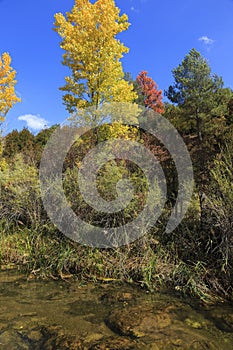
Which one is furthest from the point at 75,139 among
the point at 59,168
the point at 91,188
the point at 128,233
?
the point at 128,233

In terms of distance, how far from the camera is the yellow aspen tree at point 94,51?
9.52 m

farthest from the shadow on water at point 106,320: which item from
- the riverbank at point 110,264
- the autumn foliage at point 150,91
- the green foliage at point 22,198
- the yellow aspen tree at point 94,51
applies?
the autumn foliage at point 150,91

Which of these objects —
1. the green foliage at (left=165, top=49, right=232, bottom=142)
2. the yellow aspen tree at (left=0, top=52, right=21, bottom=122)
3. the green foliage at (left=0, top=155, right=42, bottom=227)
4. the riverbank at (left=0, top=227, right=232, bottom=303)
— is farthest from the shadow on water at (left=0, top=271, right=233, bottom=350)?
the green foliage at (left=165, top=49, right=232, bottom=142)

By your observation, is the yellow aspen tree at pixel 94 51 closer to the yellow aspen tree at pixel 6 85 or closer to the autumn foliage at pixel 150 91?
the yellow aspen tree at pixel 6 85

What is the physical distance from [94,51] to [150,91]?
65.4ft

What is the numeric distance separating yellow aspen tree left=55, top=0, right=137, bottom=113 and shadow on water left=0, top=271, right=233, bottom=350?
7.01 m

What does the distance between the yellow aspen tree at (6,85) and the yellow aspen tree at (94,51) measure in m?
3.41

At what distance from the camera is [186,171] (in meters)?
6.91

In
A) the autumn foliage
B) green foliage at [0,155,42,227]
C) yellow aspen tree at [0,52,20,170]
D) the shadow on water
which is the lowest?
the shadow on water

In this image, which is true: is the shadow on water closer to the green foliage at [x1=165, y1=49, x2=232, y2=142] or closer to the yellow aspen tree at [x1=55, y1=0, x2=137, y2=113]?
the yellow aspen tree at [x1=55, y1=0, x2=137, y2=113]

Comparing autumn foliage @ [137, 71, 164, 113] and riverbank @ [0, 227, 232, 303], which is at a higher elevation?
autumn foliage @ [137, 71, 164, 113]

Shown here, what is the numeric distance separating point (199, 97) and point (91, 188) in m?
13.3

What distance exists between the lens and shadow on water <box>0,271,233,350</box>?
2.69 metres

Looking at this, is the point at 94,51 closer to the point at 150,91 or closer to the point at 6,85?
the point at 6,85
